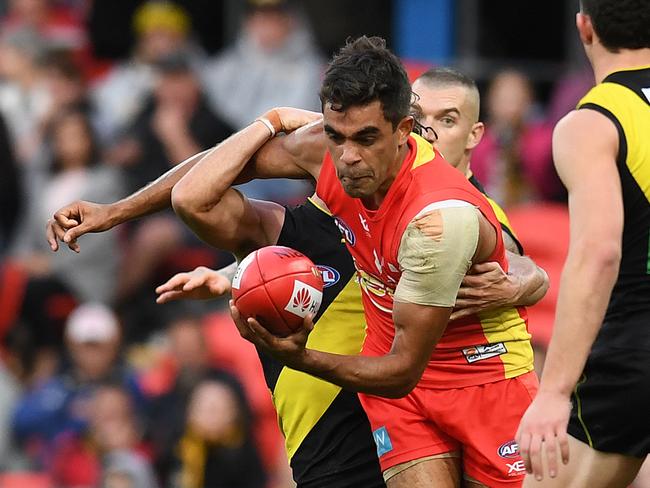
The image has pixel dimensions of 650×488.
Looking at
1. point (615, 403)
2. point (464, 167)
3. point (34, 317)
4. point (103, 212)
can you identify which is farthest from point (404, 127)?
point (34, 317)

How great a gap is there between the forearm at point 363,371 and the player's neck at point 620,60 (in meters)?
1.13

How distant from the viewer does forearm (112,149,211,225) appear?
5207 millimetres

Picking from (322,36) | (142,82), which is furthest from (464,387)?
(322,36)

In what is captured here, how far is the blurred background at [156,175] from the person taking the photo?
9375mm

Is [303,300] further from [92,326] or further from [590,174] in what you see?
[92,326]

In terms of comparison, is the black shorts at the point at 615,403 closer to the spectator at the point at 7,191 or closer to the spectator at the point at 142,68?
the spectator at the point at 142,68

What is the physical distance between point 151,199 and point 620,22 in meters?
1.90

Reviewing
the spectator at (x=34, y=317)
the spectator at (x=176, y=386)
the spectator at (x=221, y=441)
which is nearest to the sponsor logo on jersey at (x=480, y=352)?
the spectator at (x=221, y=441)

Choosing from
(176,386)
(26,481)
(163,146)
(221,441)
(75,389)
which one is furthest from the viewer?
(163,146)

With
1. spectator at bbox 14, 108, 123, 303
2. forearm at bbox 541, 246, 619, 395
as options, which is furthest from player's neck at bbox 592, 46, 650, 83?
spectator at bbox 14, 108, 123, 303

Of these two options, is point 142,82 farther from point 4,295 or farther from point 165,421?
point 165,421

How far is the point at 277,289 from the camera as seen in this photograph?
14.7 ft

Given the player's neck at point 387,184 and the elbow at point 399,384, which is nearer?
the elbow at point 399,384

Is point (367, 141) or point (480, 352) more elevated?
point (367, 141)
